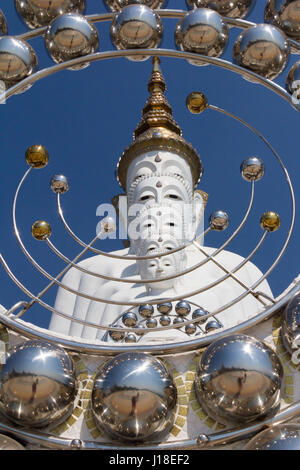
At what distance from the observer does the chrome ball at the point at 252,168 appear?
7.38ft

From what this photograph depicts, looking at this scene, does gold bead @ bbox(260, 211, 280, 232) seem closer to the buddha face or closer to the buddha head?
the buddha face

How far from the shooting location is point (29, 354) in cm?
154

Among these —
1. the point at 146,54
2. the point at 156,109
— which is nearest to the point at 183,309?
the point at 146,54

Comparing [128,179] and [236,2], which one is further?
[128,179]

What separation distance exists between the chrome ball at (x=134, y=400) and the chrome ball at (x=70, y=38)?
3.69 feet

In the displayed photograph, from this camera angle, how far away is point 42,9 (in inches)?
90.5

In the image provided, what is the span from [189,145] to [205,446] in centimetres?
344

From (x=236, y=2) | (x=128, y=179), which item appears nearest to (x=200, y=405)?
(x=236, y=2)

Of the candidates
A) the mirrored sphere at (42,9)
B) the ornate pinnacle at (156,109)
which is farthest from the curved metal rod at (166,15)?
the ornate pinnacle at (156,109)

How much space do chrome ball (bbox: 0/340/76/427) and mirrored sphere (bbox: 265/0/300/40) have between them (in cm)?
149

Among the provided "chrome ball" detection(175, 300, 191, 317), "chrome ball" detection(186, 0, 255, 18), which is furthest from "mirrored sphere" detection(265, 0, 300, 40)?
"chrome ball" detection(175, 300, 191, 317)

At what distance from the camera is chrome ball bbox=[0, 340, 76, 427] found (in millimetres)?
1493

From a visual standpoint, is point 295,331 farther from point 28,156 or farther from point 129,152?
point 129,152

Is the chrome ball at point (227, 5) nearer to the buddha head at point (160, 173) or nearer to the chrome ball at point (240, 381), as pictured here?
the chrome ball at point (240, 381)
